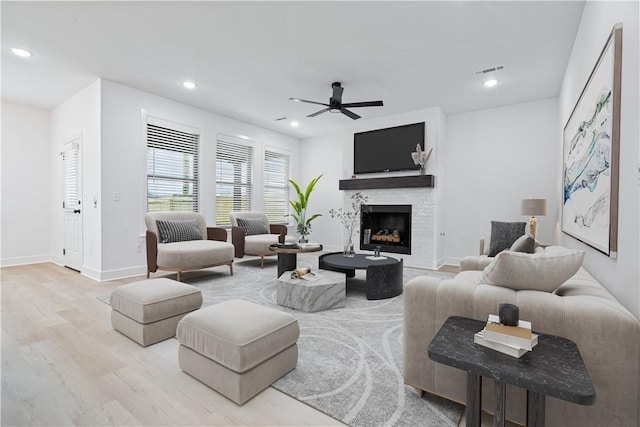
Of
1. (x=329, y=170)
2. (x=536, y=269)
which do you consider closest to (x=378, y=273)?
(x=536, y=269)

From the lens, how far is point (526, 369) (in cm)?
90

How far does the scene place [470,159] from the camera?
5.14 meters

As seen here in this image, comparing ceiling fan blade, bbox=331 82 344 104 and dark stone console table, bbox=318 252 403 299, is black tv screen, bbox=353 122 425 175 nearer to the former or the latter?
ceiling fan blade, bbox=331 82 344 104

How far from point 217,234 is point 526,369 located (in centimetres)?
430

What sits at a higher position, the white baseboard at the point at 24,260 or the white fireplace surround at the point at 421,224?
the white fireplace surround at the point at 421,224

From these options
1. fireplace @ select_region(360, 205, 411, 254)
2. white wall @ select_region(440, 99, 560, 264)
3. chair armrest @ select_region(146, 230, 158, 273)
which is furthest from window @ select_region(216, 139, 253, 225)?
white wall @ select_region(440, 99, 560, 264)

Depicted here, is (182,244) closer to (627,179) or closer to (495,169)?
(627,179)

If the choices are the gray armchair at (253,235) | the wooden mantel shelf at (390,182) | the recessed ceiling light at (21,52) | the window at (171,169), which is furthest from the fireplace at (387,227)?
the recessed ceiling light at (21,52)

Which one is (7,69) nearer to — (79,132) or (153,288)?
(79,132)

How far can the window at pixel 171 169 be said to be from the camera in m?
4.57

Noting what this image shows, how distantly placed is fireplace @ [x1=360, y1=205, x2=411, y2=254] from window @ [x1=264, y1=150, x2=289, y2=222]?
6.60ft

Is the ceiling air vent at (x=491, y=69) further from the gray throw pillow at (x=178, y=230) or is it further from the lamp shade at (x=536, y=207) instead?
the gray throw pillow at (x=178, y=230)

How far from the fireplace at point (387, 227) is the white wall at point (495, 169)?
2.13 feet

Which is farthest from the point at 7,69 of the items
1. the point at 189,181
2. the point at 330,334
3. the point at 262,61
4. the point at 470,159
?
the point at 470,159
